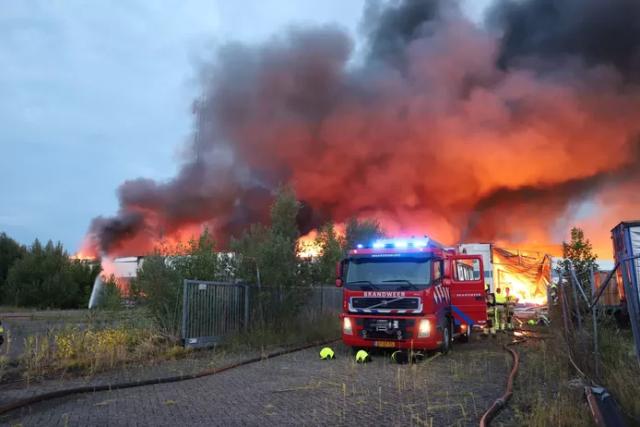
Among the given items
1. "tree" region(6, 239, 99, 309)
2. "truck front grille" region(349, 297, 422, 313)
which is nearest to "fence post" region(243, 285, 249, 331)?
"truck front grille" region(349, 297, 422, 313)

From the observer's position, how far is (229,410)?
6211 mm

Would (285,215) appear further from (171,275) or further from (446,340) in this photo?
(446,340)

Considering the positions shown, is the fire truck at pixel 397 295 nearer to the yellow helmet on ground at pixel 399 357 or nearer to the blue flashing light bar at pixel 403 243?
the blue flashing light bar at pixel 403 243

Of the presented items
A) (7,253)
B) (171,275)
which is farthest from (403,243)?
(7,253)

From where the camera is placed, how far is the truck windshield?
35.6ft

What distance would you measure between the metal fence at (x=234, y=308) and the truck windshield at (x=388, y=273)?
3701mm

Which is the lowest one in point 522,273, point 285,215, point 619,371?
point 619,371

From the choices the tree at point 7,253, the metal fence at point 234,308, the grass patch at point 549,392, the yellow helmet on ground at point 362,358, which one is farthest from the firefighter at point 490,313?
the tree at point 7,253

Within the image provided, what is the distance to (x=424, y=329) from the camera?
34.7 ft

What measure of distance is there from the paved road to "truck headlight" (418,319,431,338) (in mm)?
805

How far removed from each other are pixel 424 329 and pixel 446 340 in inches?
57.0

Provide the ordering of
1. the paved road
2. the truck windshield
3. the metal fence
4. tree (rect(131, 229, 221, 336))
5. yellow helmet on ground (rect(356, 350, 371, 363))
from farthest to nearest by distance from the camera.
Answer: tree (rect(131, 229, 221, 336)) → the metal fence → the truck windshield → yellow helmet on ground (rect(356, 350, 371, 363)) → the paved road

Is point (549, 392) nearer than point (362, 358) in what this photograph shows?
Yes

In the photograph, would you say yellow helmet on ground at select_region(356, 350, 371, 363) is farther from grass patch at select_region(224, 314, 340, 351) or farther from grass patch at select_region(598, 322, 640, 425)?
grass patch at select_region(598, 322, 640, 425)
